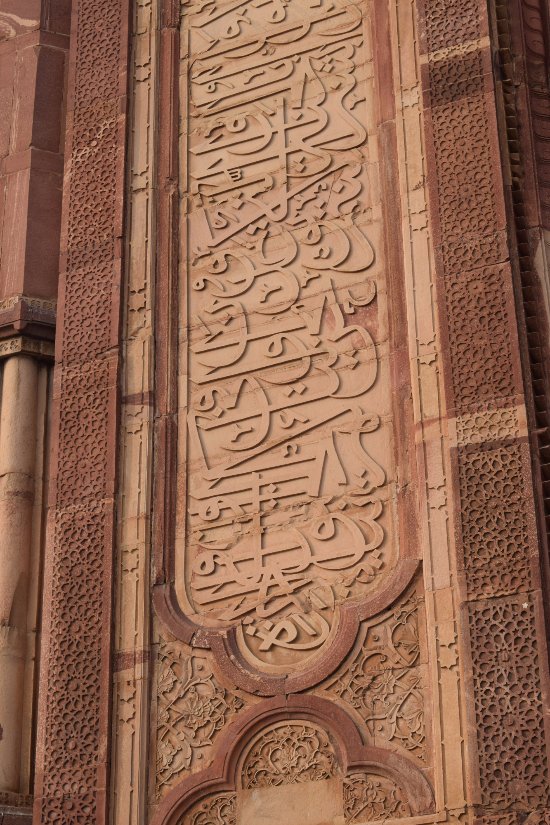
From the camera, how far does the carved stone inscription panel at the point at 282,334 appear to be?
6.98 metres

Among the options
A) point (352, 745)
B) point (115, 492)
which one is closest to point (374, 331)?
point (115, 492)

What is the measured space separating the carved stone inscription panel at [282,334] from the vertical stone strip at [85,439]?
1.19 ft

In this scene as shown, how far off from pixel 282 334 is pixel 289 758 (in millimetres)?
1941

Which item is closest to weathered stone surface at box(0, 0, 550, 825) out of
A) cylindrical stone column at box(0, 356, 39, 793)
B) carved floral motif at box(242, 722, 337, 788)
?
carved floral motif at box(242, 722, 337, 788)

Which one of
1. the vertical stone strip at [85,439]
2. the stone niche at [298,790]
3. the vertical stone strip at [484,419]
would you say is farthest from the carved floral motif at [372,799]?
the vertical stone strip at [85,439]

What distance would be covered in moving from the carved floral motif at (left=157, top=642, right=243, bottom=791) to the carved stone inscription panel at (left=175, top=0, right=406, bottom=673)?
20cm

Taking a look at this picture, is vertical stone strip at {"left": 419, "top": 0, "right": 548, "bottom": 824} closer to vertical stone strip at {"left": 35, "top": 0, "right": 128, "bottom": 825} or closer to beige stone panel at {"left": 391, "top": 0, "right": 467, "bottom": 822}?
beige stone panel at {"left": 391, "top": 0, "right": 467, "bottom": 822}

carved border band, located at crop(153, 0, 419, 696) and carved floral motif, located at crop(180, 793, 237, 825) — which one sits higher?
carved border band, located at crop(153, 0, 419, 696)

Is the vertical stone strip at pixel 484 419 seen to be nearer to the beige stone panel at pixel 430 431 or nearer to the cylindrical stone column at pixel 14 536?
the beige stone panel at pixel 430 431

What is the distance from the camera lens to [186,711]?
6949mm

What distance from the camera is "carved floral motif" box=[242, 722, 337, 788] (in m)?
6.62

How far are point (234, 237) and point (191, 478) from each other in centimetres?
123

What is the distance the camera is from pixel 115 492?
24.4 ft

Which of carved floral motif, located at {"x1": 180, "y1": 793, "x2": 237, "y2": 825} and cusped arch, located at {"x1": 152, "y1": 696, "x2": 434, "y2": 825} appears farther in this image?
carved floral motif, located at {"x1": 180, "y1": 793, "x2": 237, "y2": 825}
